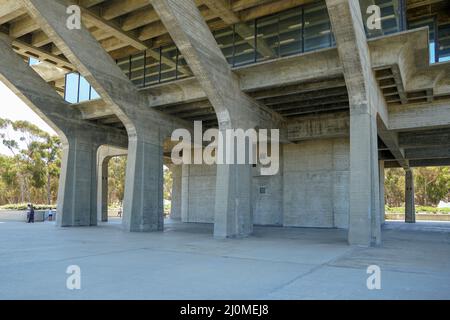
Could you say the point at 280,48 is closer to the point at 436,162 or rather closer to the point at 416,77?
the point at 416,77

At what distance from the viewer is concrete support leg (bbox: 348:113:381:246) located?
1376 centimetres

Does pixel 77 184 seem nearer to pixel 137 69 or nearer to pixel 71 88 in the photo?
pixel 71 88

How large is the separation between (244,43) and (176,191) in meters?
19.7

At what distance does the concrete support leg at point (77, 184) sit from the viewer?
22.2m

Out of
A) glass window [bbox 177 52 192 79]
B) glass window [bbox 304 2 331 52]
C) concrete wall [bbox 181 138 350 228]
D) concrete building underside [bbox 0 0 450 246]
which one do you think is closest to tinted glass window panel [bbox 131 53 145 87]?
concrete building underside [bbox 0 0 450 246]

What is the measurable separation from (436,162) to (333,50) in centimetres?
2283

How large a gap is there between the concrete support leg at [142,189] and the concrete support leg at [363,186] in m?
10.5

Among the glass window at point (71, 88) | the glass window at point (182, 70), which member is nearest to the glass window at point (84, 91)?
the glass window at point (71, 88)

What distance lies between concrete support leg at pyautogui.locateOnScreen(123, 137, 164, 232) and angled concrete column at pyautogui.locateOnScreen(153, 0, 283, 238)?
198 inches

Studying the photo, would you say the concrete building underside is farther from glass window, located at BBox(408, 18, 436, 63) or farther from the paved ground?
the paved ground

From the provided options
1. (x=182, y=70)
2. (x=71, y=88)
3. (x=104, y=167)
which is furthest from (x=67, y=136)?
(x=104, y=167)

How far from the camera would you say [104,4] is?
17406 millimetres

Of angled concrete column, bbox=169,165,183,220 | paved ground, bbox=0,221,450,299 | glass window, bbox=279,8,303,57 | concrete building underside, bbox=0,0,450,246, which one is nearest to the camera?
paved ground, bbox=0,221,450,299

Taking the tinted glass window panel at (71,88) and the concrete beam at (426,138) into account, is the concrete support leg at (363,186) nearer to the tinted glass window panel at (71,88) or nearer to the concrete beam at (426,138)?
the concrete beam at (426,138)
